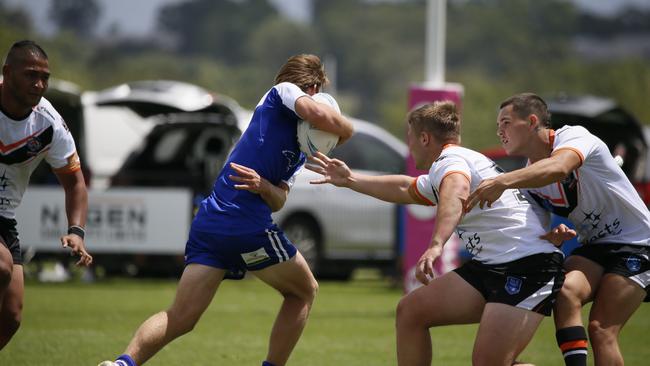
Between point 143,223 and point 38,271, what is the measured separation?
2.29 m

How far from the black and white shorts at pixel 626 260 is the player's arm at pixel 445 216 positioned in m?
1.18

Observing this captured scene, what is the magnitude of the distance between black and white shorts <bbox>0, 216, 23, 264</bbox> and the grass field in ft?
5.69

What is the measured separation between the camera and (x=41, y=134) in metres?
7.30

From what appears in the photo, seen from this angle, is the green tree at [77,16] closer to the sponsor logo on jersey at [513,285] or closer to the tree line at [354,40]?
the tree line at [354,40]

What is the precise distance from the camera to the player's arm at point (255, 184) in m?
6.84

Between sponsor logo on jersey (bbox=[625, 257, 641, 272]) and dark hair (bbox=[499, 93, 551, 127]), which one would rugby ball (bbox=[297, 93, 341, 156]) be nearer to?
dark hair (bbox=[499, 93, 551, 127])

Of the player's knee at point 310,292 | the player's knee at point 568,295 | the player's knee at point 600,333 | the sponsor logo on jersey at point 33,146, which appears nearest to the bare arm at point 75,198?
the sponsor logo on jersey at point 33,146

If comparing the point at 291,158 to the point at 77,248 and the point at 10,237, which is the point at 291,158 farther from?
the point at 10,237

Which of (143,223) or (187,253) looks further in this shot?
(143,223)

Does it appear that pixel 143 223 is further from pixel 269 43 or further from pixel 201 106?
pixel 269 43

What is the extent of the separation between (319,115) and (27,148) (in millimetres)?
1917

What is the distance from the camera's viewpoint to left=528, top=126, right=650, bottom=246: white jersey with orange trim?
690 centimetres

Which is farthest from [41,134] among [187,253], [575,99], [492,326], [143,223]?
[575,99]

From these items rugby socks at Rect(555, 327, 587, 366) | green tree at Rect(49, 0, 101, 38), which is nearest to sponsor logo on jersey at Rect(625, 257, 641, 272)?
rugby socks at Rect(555, 327, 587, 366)
